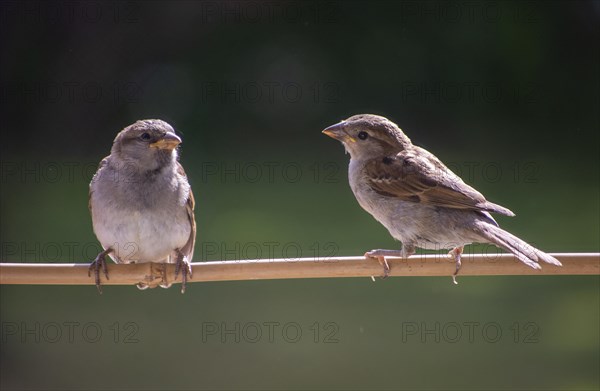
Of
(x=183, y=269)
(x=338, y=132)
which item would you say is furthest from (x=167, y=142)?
(x=338, y=132)

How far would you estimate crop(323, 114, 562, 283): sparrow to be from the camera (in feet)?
12.8

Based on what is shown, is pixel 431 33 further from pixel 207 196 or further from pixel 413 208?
pixel 413 208

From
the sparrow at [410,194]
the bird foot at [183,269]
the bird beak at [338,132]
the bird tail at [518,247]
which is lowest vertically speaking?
the bird foot at [183,269]

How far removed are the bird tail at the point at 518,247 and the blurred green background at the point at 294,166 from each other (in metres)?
1.79

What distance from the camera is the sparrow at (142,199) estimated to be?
377 cm

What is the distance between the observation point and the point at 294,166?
9797 millimetres

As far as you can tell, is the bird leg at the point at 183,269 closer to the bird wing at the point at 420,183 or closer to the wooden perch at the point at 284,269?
the wooden perch at the point at 284,269

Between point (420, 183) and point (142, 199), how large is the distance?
1457 mm

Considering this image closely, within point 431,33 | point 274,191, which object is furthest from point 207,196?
point 431,33

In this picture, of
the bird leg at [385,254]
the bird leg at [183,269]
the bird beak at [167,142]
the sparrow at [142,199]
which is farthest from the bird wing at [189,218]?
the bird leg at [385,254]

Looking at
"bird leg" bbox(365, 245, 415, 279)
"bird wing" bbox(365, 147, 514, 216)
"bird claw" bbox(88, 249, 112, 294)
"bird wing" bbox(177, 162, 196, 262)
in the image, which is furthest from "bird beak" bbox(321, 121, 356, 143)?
"bird claw" bbox(88, 249, 112, 294)

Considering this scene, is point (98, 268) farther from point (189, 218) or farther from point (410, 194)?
point (410, 194)

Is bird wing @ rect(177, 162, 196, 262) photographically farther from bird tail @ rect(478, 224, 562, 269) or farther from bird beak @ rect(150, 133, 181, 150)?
bird tail @ rect(478, 224, 562, 269)

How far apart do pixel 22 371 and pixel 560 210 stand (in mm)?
6143
